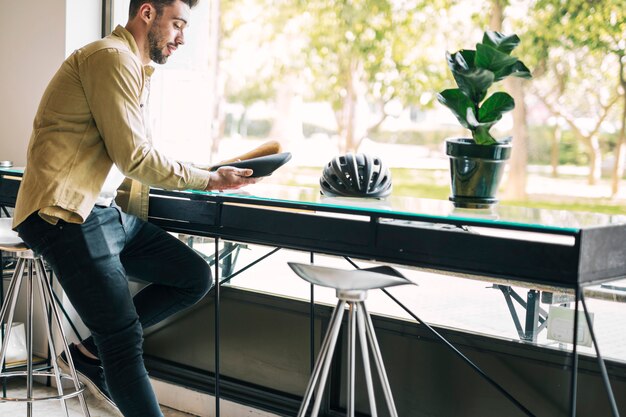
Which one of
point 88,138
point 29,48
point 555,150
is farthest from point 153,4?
point 555,150

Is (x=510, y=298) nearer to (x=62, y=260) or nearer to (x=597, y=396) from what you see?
(x=597, y=396)

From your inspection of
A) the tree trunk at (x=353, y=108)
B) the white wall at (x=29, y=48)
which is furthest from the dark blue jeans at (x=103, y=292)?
the tree trunk at (x=353, y=108)

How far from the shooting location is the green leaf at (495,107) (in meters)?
2.63

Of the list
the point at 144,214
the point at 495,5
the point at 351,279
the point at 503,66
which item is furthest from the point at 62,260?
the point at 495,5

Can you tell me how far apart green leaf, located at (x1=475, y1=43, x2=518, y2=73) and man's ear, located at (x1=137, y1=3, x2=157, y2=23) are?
45.2 inches

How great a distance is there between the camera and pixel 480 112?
268cm

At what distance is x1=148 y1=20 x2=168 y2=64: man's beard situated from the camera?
9.48 ft

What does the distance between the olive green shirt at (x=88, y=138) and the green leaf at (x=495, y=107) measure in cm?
103

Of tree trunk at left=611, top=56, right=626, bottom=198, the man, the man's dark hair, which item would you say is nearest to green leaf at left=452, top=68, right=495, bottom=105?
the man

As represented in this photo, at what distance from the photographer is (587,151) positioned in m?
9.77

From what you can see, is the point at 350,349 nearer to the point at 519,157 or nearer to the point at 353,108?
the point at 519,157

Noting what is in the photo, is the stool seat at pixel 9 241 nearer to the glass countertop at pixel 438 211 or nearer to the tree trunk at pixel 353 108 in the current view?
the glass countertop at pixel 438 211

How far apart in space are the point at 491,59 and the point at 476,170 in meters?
0.36

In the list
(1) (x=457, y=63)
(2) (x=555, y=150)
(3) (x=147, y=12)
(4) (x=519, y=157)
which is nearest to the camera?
(1) (x=457, y=63)
